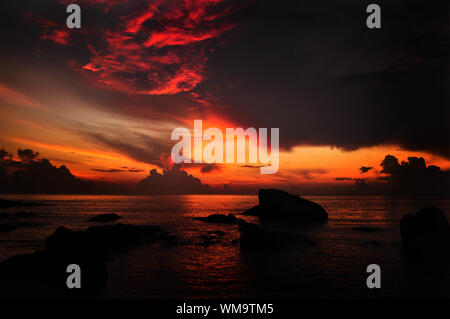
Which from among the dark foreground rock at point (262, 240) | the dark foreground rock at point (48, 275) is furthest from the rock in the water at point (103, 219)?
the dark foreground rock at point (48, 275)

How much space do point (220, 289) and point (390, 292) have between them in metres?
10.9

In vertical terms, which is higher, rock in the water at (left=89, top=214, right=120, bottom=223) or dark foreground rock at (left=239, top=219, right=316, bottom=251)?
dark foreground rock at (left=239, top=219, right=316, bottom=251)

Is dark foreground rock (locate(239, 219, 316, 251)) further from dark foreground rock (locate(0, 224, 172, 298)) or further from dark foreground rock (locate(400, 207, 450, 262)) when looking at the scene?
dark foreground rock (locate(0, 224, 172, 298))

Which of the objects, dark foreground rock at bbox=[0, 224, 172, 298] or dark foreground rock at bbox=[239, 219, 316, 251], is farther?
dark foreground rock at bbox=[239, 219, 316, 251]

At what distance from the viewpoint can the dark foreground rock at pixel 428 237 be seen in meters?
26.1

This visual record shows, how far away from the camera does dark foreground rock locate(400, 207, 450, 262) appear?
1029 inches

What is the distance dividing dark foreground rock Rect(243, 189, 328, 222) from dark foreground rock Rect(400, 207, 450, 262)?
36897mm

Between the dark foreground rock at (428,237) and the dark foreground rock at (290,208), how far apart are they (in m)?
36.9

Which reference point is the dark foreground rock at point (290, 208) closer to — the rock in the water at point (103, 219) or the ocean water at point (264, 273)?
the ocean water at point (264, 273)

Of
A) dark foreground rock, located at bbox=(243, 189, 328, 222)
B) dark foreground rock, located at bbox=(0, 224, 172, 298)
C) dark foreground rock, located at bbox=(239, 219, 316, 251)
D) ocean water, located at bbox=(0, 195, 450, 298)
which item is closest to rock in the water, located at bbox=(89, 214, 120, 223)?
ocean water, located at bbox=(0, 195, 450, 298)

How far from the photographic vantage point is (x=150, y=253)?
2653cm
